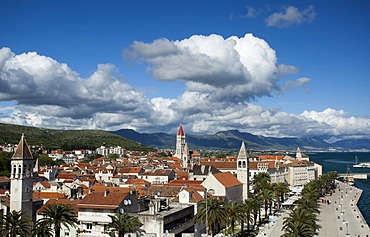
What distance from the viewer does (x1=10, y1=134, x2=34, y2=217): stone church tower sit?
54594 mm

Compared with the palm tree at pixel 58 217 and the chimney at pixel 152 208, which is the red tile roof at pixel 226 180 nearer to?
the chimney at pixel 152 208

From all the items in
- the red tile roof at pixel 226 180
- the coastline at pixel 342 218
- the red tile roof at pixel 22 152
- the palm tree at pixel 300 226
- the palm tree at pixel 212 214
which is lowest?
the coastline at pixel 342 218

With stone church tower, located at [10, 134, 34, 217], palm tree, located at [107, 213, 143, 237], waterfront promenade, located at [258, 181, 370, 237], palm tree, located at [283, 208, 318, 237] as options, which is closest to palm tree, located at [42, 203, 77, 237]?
palm tree, located at [107, 213, 143, 237]

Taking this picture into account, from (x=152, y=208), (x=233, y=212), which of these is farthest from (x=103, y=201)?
(x=233, y=212)

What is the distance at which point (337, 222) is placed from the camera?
8425 cm

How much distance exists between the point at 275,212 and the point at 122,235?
180ft

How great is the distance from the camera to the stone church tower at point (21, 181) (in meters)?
54.6

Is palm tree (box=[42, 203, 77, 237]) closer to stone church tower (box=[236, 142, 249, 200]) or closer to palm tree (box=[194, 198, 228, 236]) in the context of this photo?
palm tree (box=[194, 198, 228, 236])

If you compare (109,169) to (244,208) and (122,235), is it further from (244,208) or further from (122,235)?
(122,235)

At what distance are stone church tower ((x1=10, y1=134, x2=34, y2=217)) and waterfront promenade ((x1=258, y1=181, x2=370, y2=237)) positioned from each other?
36.4 metres

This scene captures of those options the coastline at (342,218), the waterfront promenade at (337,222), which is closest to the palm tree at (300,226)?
the waterfront promenade at (337,222)

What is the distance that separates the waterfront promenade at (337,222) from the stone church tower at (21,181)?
119ft

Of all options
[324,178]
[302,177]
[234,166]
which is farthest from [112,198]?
[302,177]

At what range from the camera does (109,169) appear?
129125 millimetres
